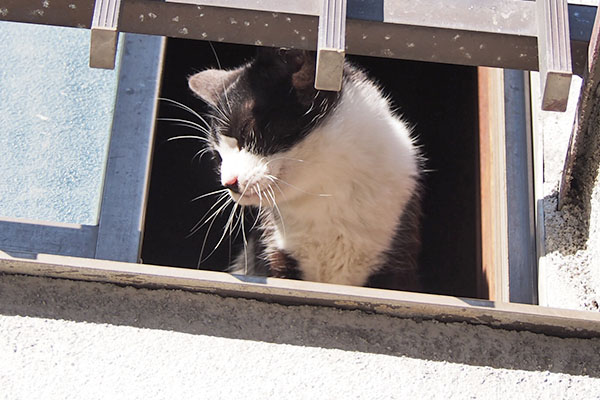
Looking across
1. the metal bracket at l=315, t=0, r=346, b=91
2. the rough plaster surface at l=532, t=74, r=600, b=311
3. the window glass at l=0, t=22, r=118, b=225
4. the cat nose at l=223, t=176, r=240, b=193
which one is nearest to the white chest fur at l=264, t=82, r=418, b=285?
the cat nose at l=223, t=176, r=240, b=193

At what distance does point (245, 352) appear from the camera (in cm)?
167

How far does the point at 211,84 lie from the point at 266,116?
0.32m

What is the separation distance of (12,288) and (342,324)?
0.75 meters

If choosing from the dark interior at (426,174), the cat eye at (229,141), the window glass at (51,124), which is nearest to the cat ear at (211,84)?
the cat eye at (229,141)

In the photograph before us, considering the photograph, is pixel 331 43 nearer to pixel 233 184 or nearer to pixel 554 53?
Answer: pixel 554 53

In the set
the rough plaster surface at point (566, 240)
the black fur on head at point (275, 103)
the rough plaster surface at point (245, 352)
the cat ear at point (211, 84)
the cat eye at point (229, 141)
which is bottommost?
the rough plaster surface at point (245, 352)

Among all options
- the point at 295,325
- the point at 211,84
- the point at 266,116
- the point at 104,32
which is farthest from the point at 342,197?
the point at 104,32

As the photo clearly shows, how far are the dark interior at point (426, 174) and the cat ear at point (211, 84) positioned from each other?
1.47 feet

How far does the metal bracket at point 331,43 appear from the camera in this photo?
150cm

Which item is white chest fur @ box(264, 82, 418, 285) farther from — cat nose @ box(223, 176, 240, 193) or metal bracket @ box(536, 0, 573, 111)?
metal bracket @ box(536, 0, 573, 111)

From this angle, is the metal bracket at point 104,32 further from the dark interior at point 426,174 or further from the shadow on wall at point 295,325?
the dark interior at point 426,174

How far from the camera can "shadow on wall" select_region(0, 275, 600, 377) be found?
1.69 metres

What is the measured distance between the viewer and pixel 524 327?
172 cm

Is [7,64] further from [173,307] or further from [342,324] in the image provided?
[342,324]
